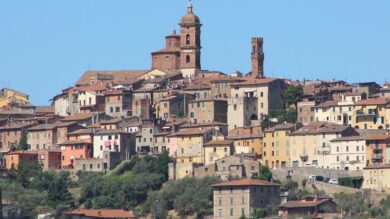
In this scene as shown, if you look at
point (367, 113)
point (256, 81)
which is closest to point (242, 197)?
point (367, 113)

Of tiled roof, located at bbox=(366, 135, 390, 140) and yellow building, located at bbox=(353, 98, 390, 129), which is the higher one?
yellow building, located at bbox=(353, 98, 390, 129)

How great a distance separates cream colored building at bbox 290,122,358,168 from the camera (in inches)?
3868

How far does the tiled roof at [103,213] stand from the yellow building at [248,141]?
319 inches

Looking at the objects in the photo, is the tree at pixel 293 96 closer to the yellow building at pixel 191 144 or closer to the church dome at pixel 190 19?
the yellow building at pixel 191 144

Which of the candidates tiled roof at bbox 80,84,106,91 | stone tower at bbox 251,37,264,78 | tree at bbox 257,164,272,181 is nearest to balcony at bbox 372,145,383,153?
tree at bbox 257,164,272,181

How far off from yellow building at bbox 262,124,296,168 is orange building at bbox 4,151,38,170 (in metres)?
12.8

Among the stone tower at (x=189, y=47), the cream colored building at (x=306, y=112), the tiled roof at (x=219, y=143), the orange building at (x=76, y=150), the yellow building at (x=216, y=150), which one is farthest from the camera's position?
the stone tower at (x=189, y=47)

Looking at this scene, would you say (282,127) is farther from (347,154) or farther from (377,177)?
(377,177)

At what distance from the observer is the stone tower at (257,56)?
4473 inches

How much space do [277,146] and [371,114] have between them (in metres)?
5.67

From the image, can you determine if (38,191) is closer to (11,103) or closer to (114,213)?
(114,213)

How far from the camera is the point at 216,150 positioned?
101 metres

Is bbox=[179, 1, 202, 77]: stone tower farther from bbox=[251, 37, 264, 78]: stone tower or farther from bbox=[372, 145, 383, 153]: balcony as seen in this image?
bbox=[372, 145, 383, 153]: balcony

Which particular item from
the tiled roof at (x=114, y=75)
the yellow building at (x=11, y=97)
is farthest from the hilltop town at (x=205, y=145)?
the yellow building at (x=11, y=97)
